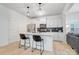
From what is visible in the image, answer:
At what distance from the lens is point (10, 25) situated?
201 inches

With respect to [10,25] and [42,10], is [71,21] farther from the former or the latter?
[10,25]

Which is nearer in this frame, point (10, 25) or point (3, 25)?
point (10, 25)

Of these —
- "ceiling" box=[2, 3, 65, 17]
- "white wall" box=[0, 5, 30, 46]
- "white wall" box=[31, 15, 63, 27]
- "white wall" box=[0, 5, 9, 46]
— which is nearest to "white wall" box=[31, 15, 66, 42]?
"white wall" box=[31, 15, 63, 27]

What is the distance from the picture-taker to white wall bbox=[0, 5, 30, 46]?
15.0 ft

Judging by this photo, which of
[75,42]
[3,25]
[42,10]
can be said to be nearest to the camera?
[75,42]

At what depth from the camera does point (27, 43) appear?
5.26 m

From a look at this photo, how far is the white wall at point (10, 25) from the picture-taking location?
4582mm

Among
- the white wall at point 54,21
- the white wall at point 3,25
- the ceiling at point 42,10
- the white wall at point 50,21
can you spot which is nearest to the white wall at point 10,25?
the white wall at point 3,25

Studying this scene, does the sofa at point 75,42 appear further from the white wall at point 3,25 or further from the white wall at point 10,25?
the white wall at point 3,25

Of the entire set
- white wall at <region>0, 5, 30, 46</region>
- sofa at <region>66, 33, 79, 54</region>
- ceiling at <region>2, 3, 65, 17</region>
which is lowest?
sofa at <region>66, 33, 79, 54</region>

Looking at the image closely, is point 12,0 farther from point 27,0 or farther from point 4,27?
point 4,27

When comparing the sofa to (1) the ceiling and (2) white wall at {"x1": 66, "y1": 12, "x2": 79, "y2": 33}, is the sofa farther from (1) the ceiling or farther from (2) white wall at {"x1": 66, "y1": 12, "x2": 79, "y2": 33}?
(1) the ceiling

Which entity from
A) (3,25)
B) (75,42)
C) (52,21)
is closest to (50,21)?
(52,21)

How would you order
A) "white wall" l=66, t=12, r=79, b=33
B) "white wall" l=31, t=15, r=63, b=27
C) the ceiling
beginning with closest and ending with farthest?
the ceiling → "white wall" l=31, t=15, r=63, b=27 → "white wall" l=66, t=12, r=79, b=33
